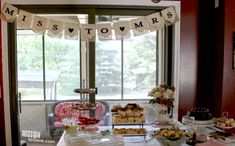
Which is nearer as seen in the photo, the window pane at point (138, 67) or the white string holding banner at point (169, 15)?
the white string holding banner at point (169, 15)

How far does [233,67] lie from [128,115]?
5.22ft

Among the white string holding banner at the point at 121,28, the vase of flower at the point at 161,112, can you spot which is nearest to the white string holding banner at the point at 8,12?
the white string holding banner at the point at 121,28

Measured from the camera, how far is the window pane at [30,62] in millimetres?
4598

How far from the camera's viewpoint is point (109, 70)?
5340 mm

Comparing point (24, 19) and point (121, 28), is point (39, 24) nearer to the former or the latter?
point (24, 19)

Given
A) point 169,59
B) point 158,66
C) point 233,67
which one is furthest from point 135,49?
point 233,67

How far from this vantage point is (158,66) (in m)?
4.14

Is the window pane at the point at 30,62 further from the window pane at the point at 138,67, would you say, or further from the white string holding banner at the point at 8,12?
the window pane at the point at 138,67

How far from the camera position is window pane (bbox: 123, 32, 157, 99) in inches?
187

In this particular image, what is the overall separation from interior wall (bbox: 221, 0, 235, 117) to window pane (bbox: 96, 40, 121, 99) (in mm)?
2364

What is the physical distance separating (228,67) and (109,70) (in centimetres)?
253

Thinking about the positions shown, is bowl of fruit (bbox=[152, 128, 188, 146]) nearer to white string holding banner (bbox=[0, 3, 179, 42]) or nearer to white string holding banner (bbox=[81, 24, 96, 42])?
white string holding banner (bbox=[0, 3, 179, 42])

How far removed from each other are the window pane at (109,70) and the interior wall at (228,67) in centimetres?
236

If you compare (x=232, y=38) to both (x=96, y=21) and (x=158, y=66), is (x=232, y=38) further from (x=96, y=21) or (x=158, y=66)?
(x=96, y=21)
